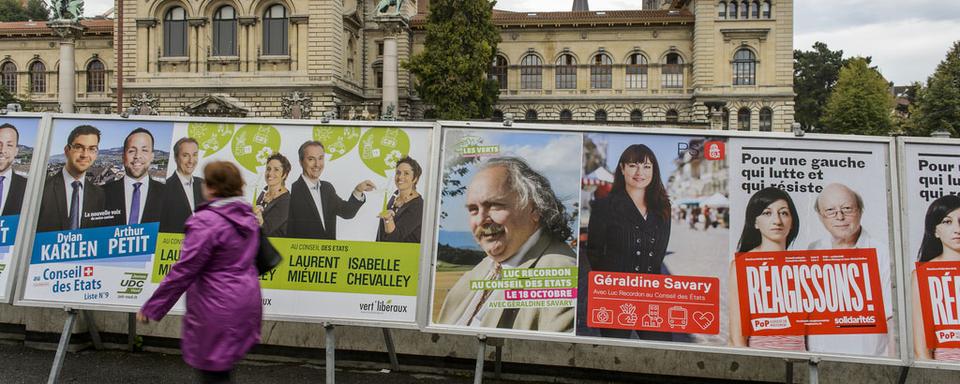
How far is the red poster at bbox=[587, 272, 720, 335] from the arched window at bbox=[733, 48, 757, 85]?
4456cm

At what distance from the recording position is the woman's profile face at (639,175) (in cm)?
549

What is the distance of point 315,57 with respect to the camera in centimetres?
4284

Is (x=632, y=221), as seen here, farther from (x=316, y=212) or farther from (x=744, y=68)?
(x=744, y=68)

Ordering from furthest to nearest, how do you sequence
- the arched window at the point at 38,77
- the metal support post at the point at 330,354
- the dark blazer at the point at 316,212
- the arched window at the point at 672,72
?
the arched window at the point at 38,77 < the arched window at the point at 672,72 < the dark blazer at the point at 316,212 < the metal support post at the point at 330,354

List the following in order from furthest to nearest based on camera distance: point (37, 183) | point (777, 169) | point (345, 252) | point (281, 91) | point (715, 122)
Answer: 1. point (281, 91)
2. point (715, 122)
3. point (37, 183)
4. point (345, 252)
5. point (777, 169)

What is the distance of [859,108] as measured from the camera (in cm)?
5219

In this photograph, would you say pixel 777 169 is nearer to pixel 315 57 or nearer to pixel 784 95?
Answer: pixel 315 57

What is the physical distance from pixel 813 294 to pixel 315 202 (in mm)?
3973

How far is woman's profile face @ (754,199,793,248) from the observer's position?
5309 mm

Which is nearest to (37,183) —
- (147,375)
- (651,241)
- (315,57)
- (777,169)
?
(147,375)

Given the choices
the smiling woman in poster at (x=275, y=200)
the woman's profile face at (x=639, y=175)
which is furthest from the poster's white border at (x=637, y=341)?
the smiling woman in poster at (x=275, y=200)

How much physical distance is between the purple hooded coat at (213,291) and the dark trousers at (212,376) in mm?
56

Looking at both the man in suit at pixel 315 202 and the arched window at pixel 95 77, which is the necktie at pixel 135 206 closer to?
the man in suit at pixel 315 202

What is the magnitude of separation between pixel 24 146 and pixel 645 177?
5.53m
